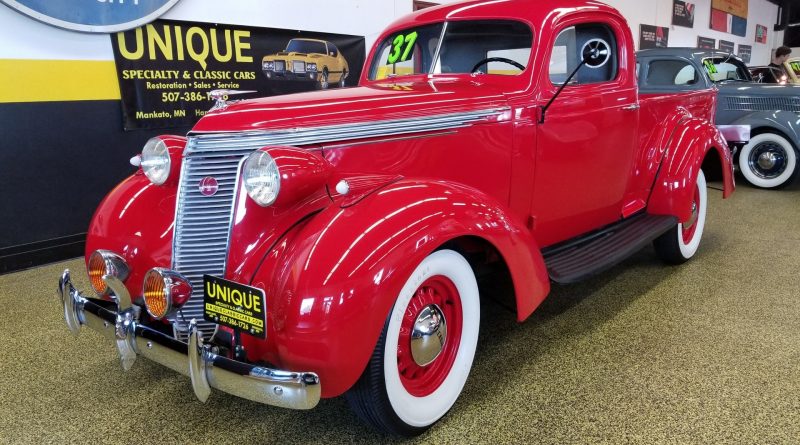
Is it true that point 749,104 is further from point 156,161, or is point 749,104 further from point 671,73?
point 156,161

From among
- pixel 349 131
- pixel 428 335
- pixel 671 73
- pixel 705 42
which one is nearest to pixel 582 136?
pixel 349 131

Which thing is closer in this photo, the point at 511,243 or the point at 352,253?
the point at 352,253

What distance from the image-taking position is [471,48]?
2.63 metres

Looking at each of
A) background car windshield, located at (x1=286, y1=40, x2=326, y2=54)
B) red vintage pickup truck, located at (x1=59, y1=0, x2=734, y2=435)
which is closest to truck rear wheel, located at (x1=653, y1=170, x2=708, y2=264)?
red vintage pickup truck, located at (x1=59, y1=0, x2=734, y2=435)

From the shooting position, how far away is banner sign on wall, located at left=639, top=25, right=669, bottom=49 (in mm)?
9812

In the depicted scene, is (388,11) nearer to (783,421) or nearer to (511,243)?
(511,243)

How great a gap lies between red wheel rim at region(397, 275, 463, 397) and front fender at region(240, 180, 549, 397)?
0.19 metres

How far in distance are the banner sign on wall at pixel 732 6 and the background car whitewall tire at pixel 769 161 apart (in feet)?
25.3

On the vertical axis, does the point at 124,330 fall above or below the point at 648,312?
above

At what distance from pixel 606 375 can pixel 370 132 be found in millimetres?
1351

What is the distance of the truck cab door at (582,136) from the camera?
2.52 m

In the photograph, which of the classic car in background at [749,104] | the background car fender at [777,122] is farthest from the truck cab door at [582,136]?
the background car fender at [777,122]

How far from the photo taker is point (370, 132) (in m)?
1.94

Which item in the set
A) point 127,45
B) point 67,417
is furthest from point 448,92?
point 127,45
